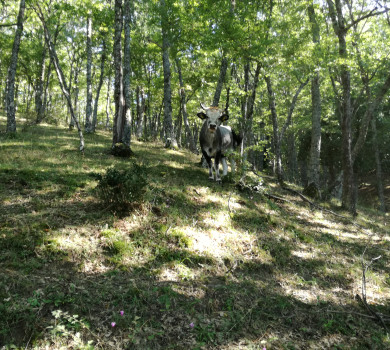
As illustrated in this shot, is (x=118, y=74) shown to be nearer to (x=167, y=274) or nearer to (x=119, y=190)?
(x=119, y=190)

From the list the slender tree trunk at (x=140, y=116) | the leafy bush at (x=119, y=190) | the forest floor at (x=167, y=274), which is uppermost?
the slender tree trunk at (x=140, y=116)

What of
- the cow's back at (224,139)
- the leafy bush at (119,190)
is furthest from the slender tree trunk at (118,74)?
the leafy bush at (119,190)

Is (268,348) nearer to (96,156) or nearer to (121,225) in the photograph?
(121,225)

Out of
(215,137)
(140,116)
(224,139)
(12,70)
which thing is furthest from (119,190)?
(140,116)

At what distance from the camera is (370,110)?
1342 centimetres

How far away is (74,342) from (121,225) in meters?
2.84

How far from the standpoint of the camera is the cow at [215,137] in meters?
9.45

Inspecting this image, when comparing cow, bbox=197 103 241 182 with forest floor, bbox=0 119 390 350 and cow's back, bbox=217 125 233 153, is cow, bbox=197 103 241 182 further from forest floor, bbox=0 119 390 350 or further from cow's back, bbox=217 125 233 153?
forest floor, bbox=0 119 390 350

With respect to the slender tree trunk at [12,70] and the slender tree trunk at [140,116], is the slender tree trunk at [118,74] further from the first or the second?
the slender tree trunk at [140,116]

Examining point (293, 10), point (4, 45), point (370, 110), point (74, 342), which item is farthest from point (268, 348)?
point (4, 45)

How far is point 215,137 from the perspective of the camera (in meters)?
10.3

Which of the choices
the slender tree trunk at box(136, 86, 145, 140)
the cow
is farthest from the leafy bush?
the slender tree trunk at box(136, 86, 145, 140)

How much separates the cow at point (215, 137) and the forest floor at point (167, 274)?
7.60 feet

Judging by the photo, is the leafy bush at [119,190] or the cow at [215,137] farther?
the cow at [215,137]
